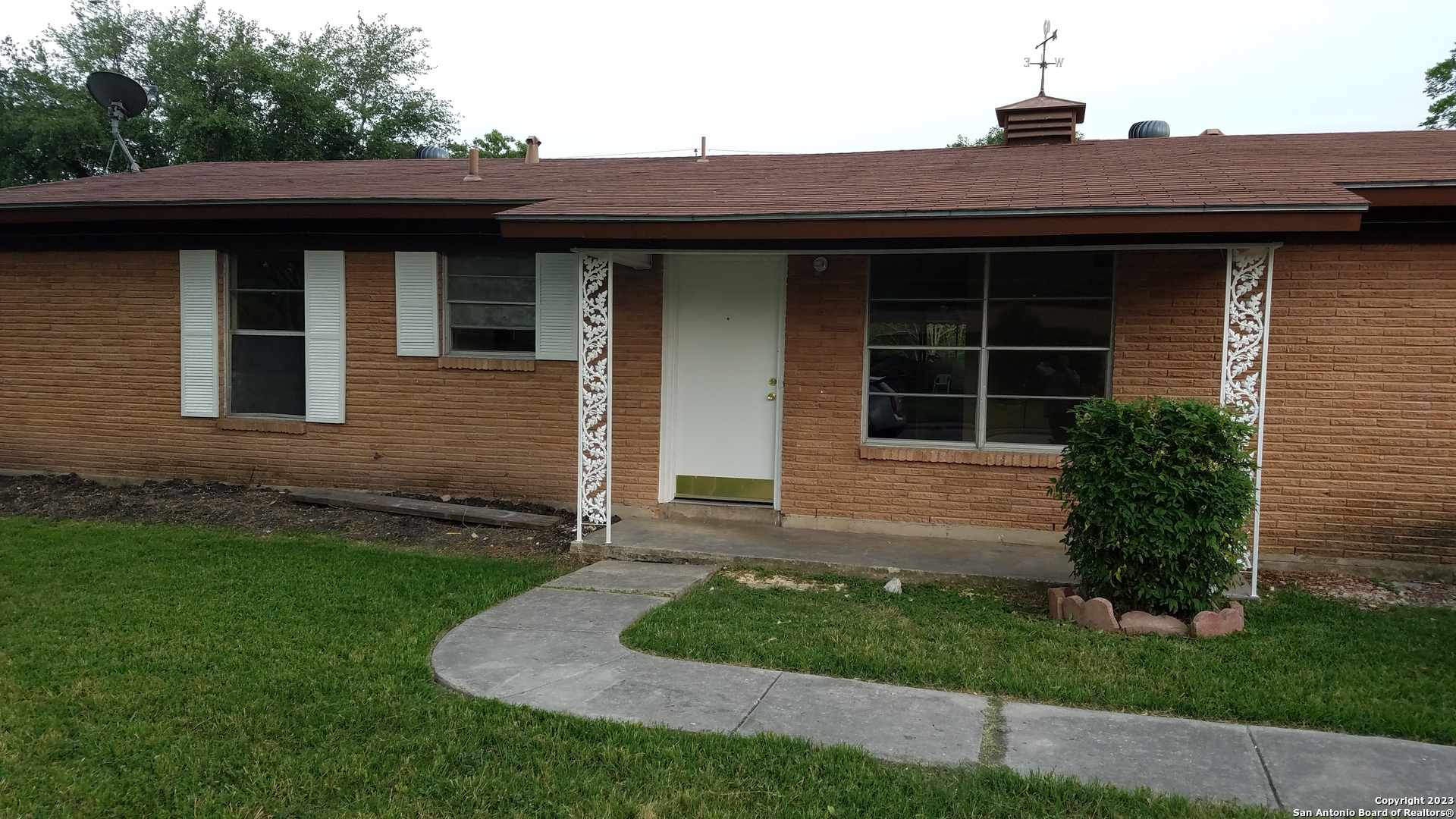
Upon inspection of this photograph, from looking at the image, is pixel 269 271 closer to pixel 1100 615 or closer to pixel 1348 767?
pixel 1100 615

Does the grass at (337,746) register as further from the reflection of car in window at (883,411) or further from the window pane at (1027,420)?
the window pane at (1027,420)

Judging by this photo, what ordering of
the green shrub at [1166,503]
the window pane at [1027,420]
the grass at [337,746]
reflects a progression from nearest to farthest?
the grass at [337,746]
the green shrub at [1166,503]
the window pane at [1027,420]

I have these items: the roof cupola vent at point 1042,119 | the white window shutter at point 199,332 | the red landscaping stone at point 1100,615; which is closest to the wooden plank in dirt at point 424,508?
the white window shutter at point 199,332

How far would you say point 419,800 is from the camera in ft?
12.1

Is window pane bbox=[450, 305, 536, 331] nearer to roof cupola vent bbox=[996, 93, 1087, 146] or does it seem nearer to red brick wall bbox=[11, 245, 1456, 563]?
red brick wall bbox=[11, 245, 1456, 563]

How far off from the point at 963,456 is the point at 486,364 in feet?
15.0

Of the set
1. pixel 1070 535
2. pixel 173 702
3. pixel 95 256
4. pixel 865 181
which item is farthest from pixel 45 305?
pixel 1070 535

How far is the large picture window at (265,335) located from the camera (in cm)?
1001

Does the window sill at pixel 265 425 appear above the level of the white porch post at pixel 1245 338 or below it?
below

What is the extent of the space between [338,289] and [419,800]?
7.13 m

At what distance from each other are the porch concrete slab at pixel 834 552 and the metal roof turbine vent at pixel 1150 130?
19.7 ft

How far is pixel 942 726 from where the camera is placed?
173 inches

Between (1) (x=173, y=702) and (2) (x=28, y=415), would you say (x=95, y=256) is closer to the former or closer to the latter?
(2) (x=28, y=415)

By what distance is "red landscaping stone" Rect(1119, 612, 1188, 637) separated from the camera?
5754 millimetres
